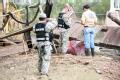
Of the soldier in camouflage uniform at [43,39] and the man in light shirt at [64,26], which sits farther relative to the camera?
the man in light shirt at [64,26]

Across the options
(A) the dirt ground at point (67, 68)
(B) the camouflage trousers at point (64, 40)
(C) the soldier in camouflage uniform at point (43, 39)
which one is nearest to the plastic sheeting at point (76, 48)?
(B) the camouflage trousers at point (64, 40)

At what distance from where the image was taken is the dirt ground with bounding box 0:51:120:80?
14.7 metres

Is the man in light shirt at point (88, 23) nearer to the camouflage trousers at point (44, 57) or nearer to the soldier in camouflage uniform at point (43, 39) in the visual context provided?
the soldier in camouflage uniform at point (43, 39)

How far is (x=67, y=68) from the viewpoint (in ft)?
50.9

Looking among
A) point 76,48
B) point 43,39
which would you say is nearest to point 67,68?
point 43,39

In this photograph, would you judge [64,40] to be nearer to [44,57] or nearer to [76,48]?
[76,48]

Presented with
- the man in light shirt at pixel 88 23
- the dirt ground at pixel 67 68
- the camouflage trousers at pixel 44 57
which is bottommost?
the dirt ground at pixel 67 68

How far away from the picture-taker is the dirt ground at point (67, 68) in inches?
580

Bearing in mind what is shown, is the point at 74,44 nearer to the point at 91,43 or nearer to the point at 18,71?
the point at 91,43

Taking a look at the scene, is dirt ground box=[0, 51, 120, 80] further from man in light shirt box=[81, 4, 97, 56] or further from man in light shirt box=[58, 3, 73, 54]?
man in light shirt box=[81, 4, 97, 56]

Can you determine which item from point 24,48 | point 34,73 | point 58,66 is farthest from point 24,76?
point 24,48

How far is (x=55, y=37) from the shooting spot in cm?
1944

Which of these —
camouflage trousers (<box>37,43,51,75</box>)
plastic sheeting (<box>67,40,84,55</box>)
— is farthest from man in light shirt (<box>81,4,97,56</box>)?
camouflage trousers (<box>37,43,51,75</box>)

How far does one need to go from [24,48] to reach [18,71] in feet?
11.0
